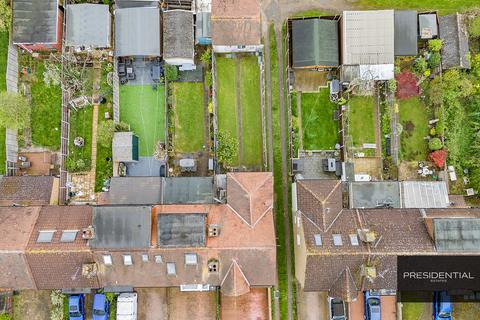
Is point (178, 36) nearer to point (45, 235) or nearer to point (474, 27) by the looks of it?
point (45, 235)

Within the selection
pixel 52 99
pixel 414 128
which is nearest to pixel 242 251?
pixel 414 128

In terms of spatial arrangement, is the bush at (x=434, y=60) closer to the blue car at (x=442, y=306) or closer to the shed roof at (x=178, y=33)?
the blue car at (x=442, y=306)

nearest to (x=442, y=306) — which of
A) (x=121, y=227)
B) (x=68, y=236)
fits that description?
(x=121, y=227)

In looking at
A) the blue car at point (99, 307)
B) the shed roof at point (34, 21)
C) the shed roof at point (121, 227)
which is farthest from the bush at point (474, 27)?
the blue car at point (99, 307)

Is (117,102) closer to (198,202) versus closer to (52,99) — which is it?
(52,99)

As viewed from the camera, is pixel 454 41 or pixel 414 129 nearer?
pixel 454 41

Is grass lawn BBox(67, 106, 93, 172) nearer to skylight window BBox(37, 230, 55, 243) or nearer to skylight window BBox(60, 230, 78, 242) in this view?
skylight window BBox(37, 230, 55, 243)
